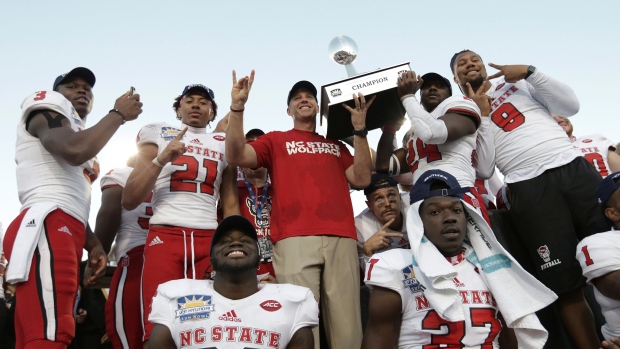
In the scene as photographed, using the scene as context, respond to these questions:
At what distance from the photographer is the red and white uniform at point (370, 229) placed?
4.88 m

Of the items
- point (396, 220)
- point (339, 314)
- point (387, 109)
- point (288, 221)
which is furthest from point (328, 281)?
point (387, 109)

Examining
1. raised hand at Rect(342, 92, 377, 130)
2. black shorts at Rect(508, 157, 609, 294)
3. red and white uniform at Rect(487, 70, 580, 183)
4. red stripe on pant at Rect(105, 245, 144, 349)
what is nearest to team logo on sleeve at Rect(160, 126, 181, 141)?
red stripe on pant at Rect(105, 245, 144, 349)

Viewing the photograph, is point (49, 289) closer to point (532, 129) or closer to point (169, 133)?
point (169, 133)

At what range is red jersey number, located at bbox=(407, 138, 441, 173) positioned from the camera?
461 cm

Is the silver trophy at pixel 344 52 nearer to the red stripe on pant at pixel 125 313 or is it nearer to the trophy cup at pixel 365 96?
the trophy cup at pixel 365 96

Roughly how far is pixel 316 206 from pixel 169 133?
134 centimetres

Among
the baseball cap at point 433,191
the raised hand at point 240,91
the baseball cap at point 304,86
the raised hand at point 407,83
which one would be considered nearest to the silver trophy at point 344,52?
the baseball cap at point 304,86

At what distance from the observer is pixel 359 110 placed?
15.2ft

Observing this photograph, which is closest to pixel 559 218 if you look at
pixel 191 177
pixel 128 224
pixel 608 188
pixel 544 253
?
pixel 544 253

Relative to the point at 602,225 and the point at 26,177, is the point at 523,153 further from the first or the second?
the point at 26,177

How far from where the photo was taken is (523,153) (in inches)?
189

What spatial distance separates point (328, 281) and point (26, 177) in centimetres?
217

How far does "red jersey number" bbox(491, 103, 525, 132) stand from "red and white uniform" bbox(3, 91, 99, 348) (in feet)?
11.0

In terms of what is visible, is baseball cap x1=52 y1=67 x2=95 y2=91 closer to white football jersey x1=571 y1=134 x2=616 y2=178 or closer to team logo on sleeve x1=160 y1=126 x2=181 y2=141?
team logo on sleeve x1=160 y1=126 x2=181 y2=141
